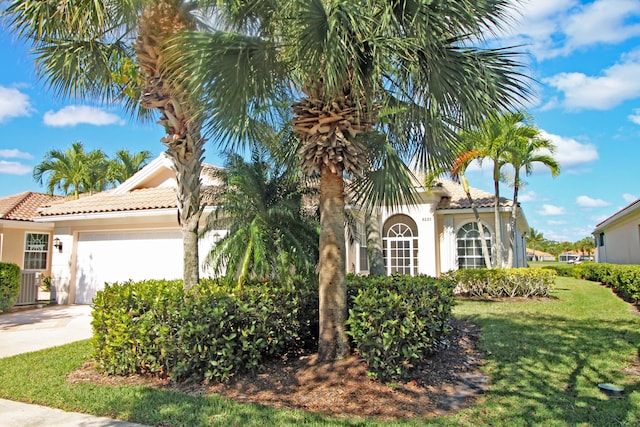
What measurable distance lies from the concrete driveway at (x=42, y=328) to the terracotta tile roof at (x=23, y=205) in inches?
170

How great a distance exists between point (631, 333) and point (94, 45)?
39.0ft

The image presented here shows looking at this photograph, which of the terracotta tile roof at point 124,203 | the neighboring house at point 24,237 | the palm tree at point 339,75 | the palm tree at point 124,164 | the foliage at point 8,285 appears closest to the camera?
the palm tree at point 339,75

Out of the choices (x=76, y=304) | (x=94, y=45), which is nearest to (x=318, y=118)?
(x=94, y=45)

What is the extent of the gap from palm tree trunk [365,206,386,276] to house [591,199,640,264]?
30.7 feet

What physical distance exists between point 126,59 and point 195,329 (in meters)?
5.18

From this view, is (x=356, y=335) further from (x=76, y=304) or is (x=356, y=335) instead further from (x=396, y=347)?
(x=76, y=304)

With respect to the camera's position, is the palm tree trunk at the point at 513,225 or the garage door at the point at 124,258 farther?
the palm tree trunk at the point at 513,225

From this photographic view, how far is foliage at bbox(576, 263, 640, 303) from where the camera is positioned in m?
13.6

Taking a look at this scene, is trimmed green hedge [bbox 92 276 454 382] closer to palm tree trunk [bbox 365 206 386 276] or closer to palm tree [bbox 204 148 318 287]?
palm tree [bbox 204 148 318 287]

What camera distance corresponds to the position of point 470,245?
1942cm

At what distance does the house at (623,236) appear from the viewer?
17.6m

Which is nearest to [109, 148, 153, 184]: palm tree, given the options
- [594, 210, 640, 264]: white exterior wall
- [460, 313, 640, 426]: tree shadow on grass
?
[460, 313, 640, 426]: tree shadow on grass

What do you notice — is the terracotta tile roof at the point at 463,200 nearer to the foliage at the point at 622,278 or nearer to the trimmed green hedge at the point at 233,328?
the foliage at the point at 622,278

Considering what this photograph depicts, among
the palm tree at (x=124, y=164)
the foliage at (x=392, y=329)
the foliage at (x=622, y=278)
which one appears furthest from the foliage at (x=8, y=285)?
the foliage at (x=622, y=278)
